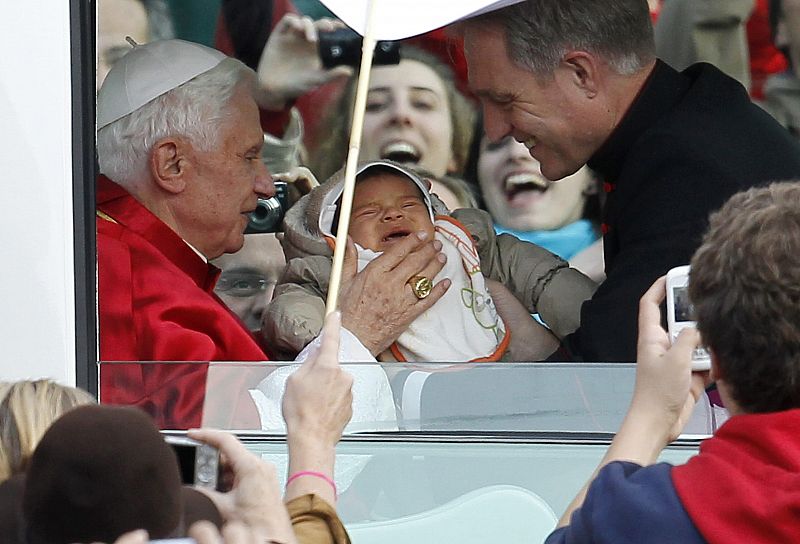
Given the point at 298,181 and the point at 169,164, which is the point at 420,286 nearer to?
the point at 298,181

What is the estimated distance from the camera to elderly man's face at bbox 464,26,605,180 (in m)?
2.71

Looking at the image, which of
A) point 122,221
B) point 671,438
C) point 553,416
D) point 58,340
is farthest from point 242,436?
point 671,438

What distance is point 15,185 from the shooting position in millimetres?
2062

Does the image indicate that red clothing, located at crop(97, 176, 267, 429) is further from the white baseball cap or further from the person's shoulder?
the person's shoulder

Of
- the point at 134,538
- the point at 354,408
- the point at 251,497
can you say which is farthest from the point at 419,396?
the point at 134,538

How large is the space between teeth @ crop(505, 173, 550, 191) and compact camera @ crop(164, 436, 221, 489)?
143cm

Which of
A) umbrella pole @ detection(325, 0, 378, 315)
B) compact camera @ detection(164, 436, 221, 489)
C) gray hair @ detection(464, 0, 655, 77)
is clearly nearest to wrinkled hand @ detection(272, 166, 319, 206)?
gray hair @ detection(464, 0, 655, 77)

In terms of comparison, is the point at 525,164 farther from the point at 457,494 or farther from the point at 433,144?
the point at 457,494

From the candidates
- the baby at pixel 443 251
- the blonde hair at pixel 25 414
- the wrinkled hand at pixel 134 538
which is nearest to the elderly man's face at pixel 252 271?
the baby at pixel 443 251

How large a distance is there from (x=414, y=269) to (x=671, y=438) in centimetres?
147

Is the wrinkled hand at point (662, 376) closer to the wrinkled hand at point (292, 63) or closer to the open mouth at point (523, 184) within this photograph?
the open mouth at point (523, 184)

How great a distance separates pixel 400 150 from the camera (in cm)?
290

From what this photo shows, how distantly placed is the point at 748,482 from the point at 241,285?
1796 mm

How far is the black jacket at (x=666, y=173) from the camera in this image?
97.0 inches
